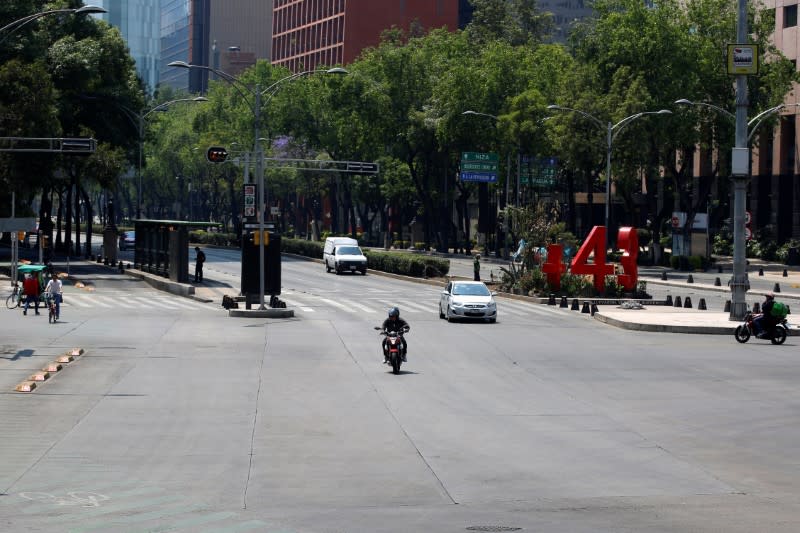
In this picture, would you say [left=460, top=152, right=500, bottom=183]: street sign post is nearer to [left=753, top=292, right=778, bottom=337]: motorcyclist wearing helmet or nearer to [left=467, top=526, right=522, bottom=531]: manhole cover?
[left=753, top=292, right=778, bottom=337]: motorcyclist wearing helmet

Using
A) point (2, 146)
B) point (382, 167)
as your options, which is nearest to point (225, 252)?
point (382, 167)

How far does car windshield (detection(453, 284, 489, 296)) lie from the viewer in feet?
148

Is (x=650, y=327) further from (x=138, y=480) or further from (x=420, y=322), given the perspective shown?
(x=138, y=480)

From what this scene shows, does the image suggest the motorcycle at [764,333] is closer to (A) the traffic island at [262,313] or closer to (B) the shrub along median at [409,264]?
(A) the traffic island at [262,313]

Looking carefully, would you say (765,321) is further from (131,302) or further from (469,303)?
(131,302)

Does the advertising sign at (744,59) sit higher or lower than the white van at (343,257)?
higher

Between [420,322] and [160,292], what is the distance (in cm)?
2031

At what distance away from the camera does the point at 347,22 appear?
163 metres

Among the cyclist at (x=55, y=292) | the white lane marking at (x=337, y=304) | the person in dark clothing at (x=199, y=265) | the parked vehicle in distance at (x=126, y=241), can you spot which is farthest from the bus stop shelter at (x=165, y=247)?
the parked vehicle in distance at (x=126, y=241)

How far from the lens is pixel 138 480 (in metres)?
15.7

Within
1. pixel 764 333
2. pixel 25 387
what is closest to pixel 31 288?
pixel 25 387

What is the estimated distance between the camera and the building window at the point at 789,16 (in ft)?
318

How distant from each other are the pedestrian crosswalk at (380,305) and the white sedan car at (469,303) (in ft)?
9.43

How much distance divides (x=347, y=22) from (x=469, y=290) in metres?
122
